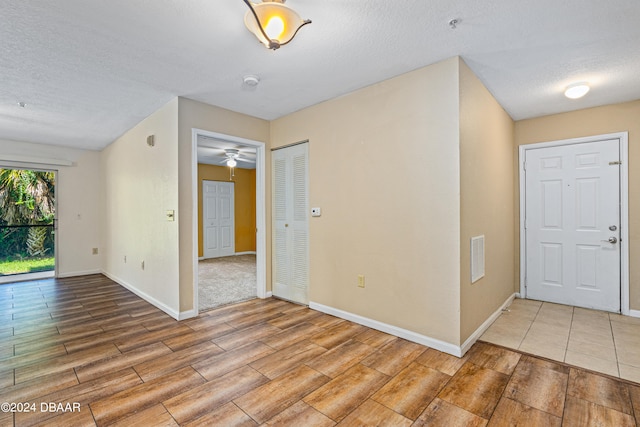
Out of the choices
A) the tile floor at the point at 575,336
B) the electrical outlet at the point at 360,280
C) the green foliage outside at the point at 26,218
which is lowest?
the tile floor at the point at 575,336

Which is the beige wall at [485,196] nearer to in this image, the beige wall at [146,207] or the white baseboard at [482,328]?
the white baseboard at [482,328]

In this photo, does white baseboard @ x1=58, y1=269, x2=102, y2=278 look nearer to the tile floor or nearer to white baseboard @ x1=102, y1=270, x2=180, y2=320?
white baseboard @ x1=102, y1=270, x2=180, y2=320

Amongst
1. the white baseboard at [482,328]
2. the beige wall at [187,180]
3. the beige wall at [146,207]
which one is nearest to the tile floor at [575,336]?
the white baseboard at [482,328]

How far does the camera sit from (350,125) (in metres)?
3.16

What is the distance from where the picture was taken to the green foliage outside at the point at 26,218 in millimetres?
5129

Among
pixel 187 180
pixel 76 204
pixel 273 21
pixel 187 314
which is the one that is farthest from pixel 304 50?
pixel 76 204

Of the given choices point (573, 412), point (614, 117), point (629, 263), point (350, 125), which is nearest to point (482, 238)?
point (573, 412)

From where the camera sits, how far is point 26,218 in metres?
5.31

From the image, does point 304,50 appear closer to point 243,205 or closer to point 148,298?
point 148,298

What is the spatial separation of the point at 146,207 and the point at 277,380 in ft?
10.1

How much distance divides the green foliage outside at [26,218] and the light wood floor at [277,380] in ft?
9.79

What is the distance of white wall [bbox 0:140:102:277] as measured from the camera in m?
5.43

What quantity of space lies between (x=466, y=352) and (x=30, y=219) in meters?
7.26

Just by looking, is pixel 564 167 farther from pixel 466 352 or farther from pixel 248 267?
pixel 248 267
